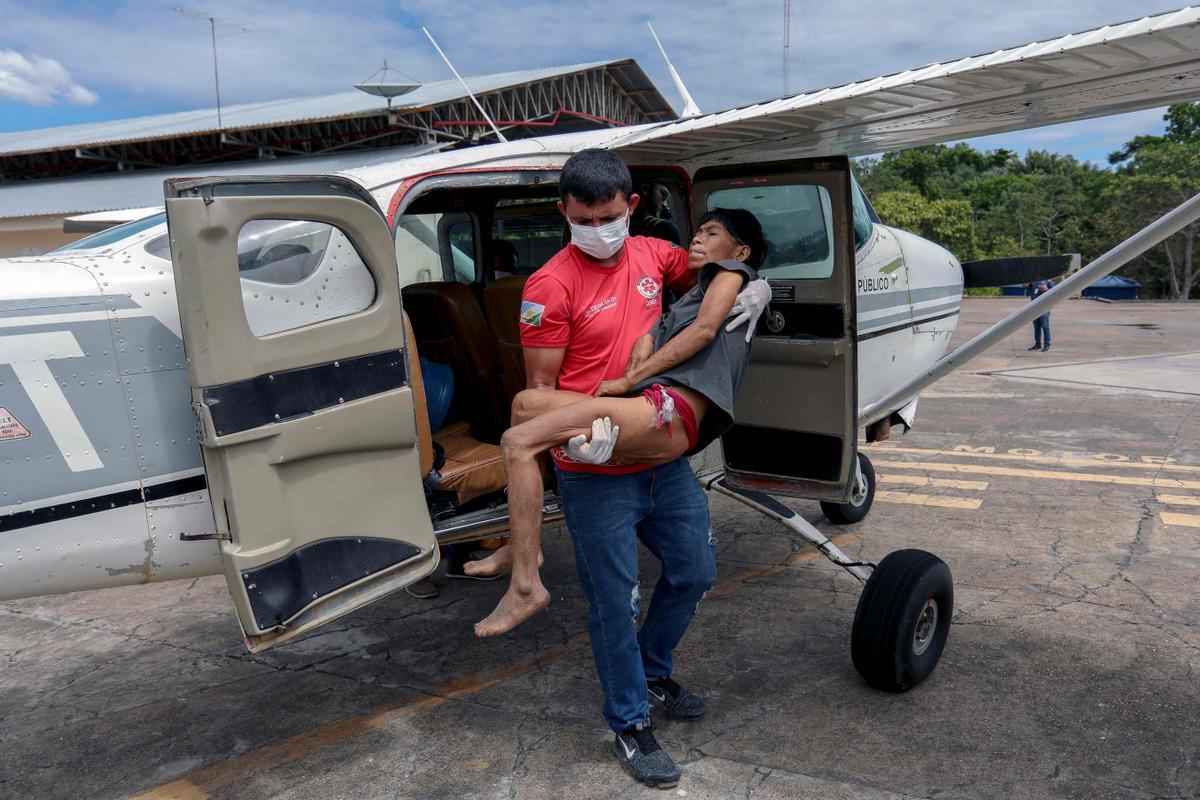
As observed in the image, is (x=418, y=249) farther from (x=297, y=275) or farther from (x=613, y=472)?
(x=613, y=472)

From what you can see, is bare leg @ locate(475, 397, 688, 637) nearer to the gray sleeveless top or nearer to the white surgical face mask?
the gray sleeveless top

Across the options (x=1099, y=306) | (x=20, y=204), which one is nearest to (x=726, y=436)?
(x=20, y=204)

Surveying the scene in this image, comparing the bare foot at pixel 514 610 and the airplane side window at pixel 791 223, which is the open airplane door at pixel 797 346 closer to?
the airplane side window at pixel 791 223

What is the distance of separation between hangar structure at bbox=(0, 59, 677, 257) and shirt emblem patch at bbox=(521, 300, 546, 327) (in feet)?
52.7

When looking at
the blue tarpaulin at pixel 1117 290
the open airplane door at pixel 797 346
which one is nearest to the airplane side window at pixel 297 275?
the open airplane door at pixel 797 346

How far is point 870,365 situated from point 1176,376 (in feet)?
31.4

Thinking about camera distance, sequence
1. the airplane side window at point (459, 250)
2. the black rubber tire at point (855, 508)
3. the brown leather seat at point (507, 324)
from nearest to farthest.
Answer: the brown leather seat at point (507, 324) < the airplane side window at point (459, 250) < the black rubber tire at point (855, 508)

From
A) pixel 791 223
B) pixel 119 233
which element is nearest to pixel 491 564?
pixel 119 233

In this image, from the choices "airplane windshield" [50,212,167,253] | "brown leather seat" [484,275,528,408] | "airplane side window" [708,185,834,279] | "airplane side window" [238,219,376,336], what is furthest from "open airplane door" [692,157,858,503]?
"airplane windshield" [50,212,167,253]

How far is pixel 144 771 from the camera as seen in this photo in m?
3.49

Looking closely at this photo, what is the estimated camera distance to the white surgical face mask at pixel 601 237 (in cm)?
299

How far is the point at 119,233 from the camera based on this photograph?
345cm

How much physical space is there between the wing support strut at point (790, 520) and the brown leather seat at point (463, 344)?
1168 mm

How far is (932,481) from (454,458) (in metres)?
4.69
